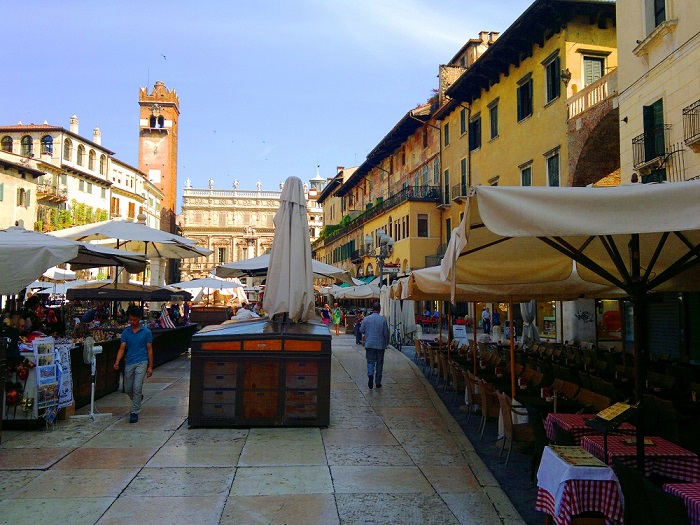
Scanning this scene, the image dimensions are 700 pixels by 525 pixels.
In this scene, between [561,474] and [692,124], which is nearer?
[561,474]

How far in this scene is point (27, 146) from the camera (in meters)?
54.4

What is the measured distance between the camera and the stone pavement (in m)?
4.77

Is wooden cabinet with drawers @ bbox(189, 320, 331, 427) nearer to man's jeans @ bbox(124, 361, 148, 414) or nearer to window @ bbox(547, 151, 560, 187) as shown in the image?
man's jeans @ bbox(124, 361, 148, 414)

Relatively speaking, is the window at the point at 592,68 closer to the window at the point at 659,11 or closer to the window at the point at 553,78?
the window at the point at 553,78

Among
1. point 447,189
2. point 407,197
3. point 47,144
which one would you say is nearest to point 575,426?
point 447,189

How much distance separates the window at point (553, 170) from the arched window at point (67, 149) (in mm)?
47176

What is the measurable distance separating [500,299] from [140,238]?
724 centimetres

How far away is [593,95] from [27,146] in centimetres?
5136

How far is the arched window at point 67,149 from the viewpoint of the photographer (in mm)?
54800

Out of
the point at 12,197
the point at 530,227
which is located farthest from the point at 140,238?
the point at 12,197

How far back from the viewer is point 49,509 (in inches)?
188

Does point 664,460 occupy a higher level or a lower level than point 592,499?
higher

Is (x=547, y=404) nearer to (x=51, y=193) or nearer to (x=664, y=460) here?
(x=664, y=460)

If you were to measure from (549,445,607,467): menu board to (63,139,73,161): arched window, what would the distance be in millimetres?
58490
